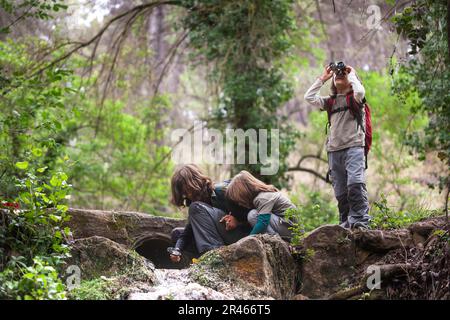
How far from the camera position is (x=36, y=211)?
5.39m

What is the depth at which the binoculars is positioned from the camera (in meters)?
6.77

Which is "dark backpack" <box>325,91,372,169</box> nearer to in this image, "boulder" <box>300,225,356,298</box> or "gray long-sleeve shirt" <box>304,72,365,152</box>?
"gray long-sleeve shirt" <box>304,72,365,152</box>

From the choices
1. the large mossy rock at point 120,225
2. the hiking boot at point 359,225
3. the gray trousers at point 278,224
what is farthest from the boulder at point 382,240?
the large mossy rock at point 120,225

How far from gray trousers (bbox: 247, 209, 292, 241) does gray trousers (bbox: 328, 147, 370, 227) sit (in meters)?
0.62

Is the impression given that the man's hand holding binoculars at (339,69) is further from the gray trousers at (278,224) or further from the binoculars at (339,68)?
the gray trousers at (278,224)

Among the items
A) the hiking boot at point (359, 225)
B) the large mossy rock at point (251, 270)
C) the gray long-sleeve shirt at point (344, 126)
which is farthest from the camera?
the gray long-sleeve shirt at point (344, 126)

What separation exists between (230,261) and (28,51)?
23.9 feet

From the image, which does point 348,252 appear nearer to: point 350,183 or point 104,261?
point 350,183

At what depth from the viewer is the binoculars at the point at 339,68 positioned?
22.2 feet

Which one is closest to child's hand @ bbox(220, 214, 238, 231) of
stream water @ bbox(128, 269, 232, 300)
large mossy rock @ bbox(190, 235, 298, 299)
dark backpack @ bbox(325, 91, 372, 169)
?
large mossy rock @ bbox(190, 235, 298, 299)

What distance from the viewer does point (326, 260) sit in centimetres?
577

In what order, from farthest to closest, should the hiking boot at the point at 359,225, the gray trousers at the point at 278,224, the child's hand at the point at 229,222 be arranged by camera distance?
the child's hand at the point at 229,222
the gray trousers at the point at 278,224
the hiking boot at the point at 359,225

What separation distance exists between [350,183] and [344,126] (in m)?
0.64

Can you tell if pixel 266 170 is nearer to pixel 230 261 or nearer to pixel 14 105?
pixel 14 105
